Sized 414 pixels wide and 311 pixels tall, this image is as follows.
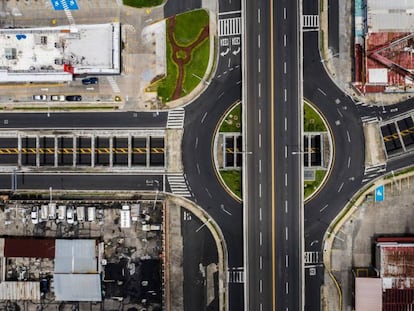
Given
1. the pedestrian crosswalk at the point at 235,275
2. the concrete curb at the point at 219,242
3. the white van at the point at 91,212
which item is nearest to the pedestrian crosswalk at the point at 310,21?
the concrete curb at the point at 219,242

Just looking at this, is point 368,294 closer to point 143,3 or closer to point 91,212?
point 91,212

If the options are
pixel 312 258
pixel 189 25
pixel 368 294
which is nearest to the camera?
pixel 368 294

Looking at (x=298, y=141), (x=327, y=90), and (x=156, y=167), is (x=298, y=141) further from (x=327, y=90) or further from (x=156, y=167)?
(x=156, y=167)

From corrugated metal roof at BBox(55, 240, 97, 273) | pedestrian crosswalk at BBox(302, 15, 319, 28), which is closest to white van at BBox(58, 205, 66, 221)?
corrugated metal roof at BBox(55, 240, 97, 273)

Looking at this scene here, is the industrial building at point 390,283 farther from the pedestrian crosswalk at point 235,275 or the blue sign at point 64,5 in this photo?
the blue sign at point 64,5

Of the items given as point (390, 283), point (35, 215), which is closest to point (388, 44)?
point (390, 283)
